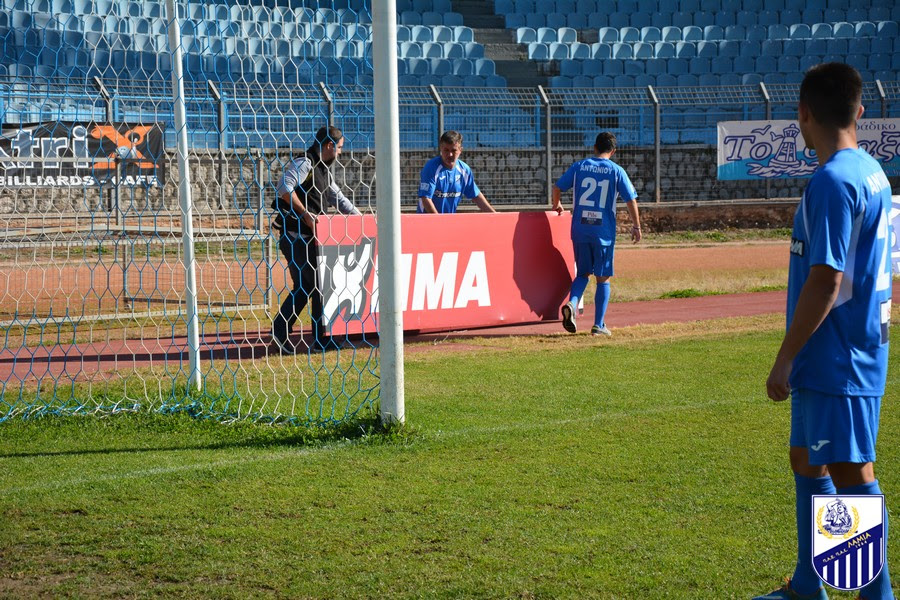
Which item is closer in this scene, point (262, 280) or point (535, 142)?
point (262, 280)

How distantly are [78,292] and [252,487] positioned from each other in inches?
343

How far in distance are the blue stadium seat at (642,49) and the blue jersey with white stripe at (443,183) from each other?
19083 mm

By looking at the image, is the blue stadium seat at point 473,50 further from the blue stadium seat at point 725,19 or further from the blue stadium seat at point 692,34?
the blue stadium seat at point 725,19

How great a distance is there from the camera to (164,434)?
6.26 meters

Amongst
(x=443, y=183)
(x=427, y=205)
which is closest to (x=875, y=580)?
(x=427, y=205)

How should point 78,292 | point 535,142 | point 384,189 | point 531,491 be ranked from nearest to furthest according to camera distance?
point 531,491 < point 384,189 < point 78,292 < point 535,142

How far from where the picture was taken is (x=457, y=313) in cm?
1007

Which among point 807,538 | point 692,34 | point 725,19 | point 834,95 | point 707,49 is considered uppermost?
Result: point 725,19

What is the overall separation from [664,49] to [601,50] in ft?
5.78

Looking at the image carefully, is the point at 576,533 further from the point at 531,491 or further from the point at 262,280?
the point at 262,280

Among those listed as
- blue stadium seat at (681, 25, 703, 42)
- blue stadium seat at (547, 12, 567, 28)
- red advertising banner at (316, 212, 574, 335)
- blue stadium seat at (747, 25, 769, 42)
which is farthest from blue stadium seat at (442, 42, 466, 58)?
red advertising banner at (316, 212, 574, 335)

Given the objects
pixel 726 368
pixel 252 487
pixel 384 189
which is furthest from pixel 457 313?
pixel 252 487

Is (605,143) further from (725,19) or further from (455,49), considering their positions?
(725,19)

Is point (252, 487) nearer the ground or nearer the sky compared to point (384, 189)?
nearer the ground
